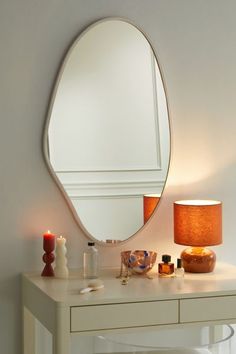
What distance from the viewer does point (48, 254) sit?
113 inches

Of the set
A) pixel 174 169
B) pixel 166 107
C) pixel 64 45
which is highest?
pixel 64 45

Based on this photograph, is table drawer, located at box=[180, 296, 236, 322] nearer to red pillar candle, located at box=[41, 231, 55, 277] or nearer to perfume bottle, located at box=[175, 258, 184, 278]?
perfume bottle, located at box=[175, 258, 184, 278]

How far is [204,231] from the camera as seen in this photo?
9.61ft

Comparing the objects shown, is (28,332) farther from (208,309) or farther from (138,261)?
(208,309)

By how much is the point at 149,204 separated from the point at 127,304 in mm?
696

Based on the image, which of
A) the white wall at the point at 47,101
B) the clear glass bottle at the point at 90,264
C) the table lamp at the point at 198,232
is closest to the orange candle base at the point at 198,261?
the table lamp at the point at 198,232

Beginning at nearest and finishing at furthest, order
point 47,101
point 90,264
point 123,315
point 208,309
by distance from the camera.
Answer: point 123,315 < point 208,309 < point 90,264 < point 47,101

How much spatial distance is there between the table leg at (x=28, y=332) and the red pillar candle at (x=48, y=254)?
0.19 metres

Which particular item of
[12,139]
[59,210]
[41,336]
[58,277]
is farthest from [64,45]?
[41,336]

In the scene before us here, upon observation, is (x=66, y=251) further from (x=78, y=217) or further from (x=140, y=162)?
(x=140, y=162)

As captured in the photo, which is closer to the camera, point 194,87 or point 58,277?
point 58,277

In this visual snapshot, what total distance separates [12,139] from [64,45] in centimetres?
43

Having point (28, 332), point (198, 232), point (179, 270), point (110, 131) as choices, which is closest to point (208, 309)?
point (179, 270)

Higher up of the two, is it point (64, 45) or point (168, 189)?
point (64, 45)
